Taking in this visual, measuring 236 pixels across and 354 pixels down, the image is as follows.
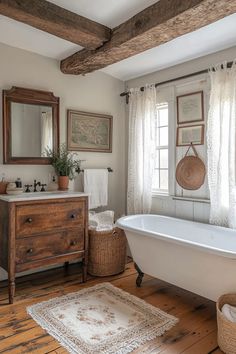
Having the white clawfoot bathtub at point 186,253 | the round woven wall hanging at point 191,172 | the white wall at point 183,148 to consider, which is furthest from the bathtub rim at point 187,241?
the round woven wall hanging at point 191,172

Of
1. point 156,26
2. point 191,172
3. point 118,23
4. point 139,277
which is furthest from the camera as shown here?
point 191,172

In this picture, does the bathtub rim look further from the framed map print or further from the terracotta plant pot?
the framed map print

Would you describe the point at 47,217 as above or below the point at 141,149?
below

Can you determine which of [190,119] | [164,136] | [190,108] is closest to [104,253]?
[164,136]

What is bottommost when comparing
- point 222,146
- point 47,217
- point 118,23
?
point 47,217

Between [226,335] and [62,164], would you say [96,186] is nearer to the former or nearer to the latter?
[62,164]

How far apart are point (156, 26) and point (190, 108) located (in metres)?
1.19

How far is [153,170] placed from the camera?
352cm

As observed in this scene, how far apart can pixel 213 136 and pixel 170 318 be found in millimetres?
1730

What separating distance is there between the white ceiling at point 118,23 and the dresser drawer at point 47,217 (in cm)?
166

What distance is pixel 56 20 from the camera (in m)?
2.29

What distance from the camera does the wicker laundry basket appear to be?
3121 millimetres

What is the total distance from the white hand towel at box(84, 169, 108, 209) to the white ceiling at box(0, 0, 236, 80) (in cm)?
136

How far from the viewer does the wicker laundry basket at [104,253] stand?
3121 mm
